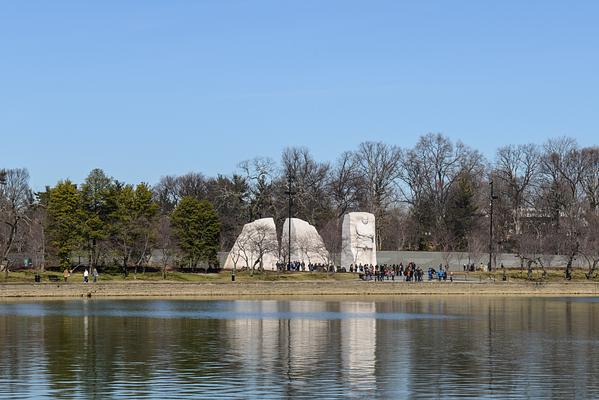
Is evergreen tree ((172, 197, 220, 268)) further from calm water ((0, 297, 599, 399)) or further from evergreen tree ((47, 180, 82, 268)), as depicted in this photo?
calm water ((0, 297, 599, 399))

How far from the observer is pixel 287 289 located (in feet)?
262

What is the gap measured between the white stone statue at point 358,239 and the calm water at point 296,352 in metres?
35.4

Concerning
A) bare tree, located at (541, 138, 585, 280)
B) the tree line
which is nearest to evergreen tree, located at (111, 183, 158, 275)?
the tree line

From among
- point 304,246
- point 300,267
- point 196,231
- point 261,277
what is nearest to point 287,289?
point 261,277

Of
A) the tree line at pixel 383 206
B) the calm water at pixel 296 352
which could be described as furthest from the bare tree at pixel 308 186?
the calm water at pixel 296 352

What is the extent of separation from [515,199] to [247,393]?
10316 cm

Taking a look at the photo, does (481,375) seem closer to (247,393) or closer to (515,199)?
(247,393)

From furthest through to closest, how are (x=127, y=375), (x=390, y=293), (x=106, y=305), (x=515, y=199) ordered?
1. (x=515, y=199)
2. (x=390, y=293)
3. (x=106, y=305)
4. (x=127, y=375)

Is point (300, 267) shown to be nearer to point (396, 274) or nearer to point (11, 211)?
point (396, 274)

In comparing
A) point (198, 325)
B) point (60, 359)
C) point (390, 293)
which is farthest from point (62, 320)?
point (390, 293)

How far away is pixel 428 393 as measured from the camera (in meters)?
29.8

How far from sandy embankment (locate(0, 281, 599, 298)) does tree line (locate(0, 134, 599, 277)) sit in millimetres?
12989

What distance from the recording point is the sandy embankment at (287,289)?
242ft

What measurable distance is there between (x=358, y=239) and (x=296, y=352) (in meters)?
61.7
